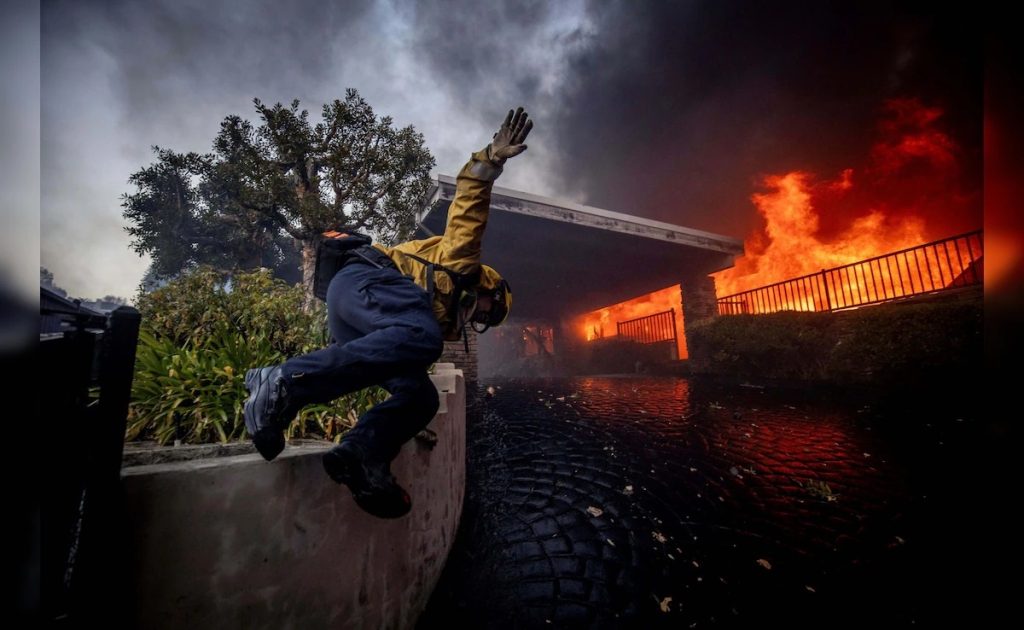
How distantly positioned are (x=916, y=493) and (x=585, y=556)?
108 inches

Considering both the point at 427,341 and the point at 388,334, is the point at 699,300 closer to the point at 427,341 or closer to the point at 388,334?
the point at 427,341

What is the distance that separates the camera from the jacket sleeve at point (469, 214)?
1.90m

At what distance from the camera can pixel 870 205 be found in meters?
14.6

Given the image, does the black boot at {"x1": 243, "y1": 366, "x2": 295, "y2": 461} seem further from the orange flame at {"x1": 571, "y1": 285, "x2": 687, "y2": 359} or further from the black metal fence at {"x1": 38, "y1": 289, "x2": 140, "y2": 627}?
the orange flame at {"x1": 571, "y1": 285, "x2": 687, "y2": 359}

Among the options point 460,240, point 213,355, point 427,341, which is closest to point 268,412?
point 427,341

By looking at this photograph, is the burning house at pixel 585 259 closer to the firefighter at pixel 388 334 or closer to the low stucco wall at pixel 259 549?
the firefighter at pixel 388 334

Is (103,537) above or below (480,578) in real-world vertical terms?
above

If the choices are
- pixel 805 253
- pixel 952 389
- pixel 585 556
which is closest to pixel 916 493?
pixel 585 556

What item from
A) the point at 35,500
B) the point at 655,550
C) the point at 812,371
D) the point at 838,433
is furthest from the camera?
the point at 812,371

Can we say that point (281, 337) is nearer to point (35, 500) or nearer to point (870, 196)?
point (35, 500)

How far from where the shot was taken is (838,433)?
14.3 ft

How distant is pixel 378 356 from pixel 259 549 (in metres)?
0.78

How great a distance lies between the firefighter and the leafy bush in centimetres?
91

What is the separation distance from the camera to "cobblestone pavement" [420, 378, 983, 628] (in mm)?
1895
